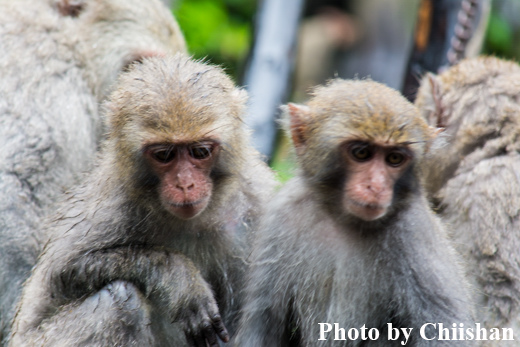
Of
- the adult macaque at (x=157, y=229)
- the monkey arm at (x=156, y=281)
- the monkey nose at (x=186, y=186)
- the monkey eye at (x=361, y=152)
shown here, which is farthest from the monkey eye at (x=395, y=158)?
the monkey arm at (x=156, y=281)

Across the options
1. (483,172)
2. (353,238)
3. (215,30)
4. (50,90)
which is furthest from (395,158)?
(215,30)

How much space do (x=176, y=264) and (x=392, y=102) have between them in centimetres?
163

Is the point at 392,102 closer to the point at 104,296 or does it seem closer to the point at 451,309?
the point at 451,309

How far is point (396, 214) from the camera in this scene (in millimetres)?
4602

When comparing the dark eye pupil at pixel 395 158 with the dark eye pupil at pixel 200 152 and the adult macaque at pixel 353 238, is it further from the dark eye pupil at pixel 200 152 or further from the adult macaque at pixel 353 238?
the dark eye pupil at pixel 200 152

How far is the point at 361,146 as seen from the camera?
4.41 meters

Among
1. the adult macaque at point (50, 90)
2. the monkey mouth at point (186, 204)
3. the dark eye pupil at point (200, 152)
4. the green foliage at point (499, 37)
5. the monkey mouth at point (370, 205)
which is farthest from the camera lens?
the green foliage at point (499, 37)

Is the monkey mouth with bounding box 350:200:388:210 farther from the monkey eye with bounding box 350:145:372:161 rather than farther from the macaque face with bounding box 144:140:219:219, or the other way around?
the macaque face with bounding box 144:140:219:219

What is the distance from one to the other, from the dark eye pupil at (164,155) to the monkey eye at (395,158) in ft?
4.10

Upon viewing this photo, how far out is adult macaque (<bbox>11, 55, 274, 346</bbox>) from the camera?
468cm

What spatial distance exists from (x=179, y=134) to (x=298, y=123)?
2.38 ft

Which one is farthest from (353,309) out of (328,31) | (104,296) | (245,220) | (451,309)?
(328,31)

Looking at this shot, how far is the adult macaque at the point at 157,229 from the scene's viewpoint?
468 centimetres

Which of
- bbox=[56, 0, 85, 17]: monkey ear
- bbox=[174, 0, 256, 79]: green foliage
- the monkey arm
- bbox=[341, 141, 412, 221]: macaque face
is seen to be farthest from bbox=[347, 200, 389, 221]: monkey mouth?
bbox=[174, 0, 256, 79]: green foliage
